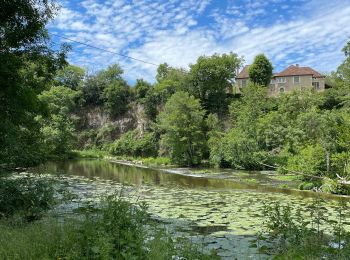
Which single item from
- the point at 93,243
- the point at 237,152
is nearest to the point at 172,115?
the point at 237,152

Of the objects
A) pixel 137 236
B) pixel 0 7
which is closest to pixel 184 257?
pixel 137 236

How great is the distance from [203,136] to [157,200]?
85.5ft

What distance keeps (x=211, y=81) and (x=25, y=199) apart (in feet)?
137

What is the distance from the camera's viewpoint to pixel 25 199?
31.5 ft

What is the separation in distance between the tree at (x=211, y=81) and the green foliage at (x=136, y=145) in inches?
358

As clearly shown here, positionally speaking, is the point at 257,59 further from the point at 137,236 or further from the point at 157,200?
the point at 137,236

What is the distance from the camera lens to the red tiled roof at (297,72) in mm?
56506

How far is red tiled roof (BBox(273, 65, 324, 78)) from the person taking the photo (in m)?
56.5

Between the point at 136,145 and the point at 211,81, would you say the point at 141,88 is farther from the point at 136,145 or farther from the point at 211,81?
the point at 211,81

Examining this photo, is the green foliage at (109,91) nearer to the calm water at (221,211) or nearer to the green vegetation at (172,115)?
the green vegetation at (172,115)

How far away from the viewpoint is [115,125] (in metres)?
60.0

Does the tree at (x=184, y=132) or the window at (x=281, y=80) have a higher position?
the window at (x=281, y=80)

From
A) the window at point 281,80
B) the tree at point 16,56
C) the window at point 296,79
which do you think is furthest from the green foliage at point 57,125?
the window at point 296,79

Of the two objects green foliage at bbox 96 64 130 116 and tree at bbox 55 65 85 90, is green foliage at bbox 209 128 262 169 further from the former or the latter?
tree at bbox 55 65 85 90
